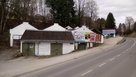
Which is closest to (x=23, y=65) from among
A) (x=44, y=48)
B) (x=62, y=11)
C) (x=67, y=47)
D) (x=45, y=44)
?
(x=44, y=48)

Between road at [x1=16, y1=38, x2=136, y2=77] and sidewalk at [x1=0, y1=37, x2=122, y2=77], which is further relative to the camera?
sidewalk at [x1=0, y1=37, x2=122, y2=77]

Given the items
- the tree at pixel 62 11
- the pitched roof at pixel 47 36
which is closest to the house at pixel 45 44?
the pitched roof at pixel 47 36

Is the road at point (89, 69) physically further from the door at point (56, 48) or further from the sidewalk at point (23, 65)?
the door at point (56, 48)

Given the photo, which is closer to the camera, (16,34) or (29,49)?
(29,49)

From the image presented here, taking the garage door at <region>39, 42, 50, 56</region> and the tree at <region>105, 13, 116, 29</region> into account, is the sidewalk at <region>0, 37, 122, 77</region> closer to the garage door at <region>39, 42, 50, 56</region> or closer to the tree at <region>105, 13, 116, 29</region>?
the garage door at <region>39, 42, 50, 56</region>

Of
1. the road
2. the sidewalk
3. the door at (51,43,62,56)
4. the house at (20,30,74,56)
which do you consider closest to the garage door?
the house at (20,30,74,56)

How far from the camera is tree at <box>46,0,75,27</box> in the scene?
87.8 m

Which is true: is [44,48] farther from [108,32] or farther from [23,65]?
[108,32]

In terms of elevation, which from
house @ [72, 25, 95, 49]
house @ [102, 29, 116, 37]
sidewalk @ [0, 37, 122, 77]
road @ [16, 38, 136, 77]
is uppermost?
house @ [102, 29, 116, 37]

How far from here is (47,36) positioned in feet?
188

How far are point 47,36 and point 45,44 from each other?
7.95 feet

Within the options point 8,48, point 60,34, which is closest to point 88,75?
point 60,34

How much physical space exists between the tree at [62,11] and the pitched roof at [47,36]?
28.5 m

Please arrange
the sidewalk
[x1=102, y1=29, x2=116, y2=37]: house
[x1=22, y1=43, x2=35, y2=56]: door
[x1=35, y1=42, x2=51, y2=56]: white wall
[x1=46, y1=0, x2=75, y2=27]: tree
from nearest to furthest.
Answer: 1. the sidewalk
2. [x1=22, y1=43, x2=35, y2=56]: door
3. [x1=35, y1=42, x2=51, y2=56]: white wall
4. [x1=46, y1=0, x2=75, y2=27]: tree
5. [x1=102, y1=29, x2=116, y2=37]: house
